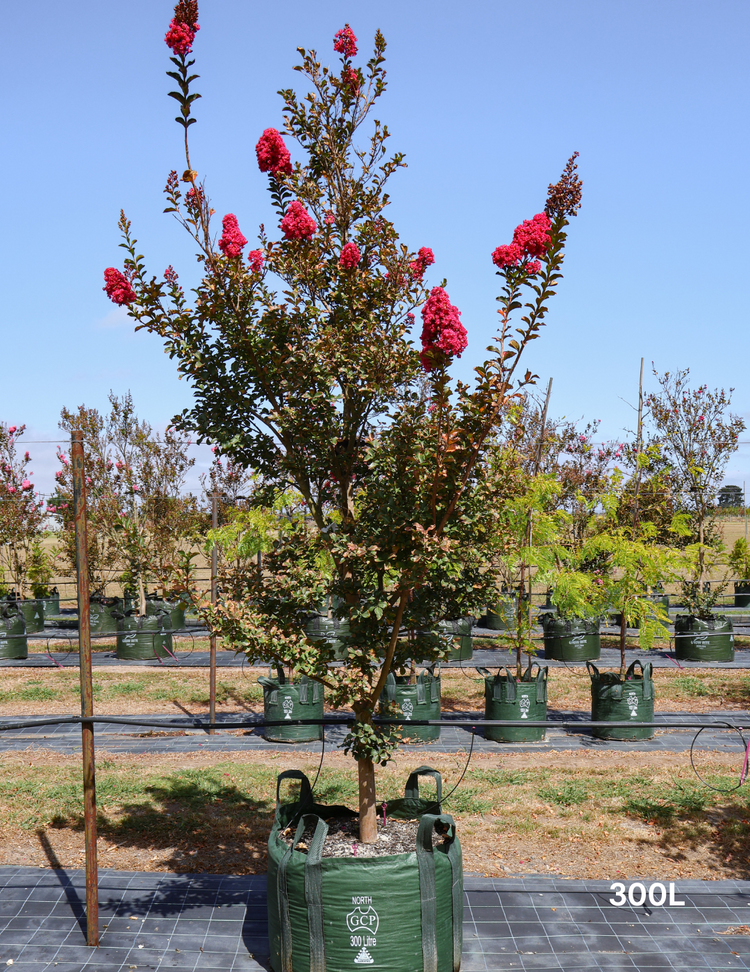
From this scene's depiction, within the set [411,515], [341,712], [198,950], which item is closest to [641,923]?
[198,950]

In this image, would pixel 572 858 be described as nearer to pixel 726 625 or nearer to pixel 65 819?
pixel 65 819

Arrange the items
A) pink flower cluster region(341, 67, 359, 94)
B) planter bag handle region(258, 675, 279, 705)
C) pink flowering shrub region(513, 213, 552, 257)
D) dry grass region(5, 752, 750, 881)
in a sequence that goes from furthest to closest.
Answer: planter bag handle region(258, 675, 279, 705) < dry grass region(5, 752, 750, 881) < pink flower cluster region(341, 67, 359, 94) < pink flowering shrub region(513, 213, 552, 257)

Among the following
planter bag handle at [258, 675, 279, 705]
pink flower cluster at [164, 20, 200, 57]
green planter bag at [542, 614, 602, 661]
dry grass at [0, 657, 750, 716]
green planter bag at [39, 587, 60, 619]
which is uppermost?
pink flower cluster at [164, 20, 200, 57]

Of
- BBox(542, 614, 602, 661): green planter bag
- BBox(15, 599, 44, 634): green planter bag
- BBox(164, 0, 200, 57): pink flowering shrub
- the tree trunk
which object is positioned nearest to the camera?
BBox(164, 0, 200, 57): pink flowering shrub

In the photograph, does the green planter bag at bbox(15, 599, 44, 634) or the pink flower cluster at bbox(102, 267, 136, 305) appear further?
the green planter bag at bbox(15, 599, 44, 634)

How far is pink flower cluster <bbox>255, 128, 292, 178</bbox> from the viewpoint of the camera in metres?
5.54

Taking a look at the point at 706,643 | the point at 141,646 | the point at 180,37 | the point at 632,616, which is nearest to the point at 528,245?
the point at 180,37

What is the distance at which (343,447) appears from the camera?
6.11m

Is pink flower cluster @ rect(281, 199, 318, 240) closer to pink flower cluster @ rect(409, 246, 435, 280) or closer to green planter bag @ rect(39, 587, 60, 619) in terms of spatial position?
pink flower cluster @ rect(409, 246, 435, 280)

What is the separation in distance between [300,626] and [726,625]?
15.4 m

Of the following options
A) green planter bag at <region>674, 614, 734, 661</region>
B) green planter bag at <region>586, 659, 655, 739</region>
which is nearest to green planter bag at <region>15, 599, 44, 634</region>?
green planter bag at <region>586, 659, 655, 739</region>

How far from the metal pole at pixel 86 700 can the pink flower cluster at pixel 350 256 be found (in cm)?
241

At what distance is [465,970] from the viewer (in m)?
5.73

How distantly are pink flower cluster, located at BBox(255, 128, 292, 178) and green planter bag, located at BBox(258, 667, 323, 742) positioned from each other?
7961 mm
